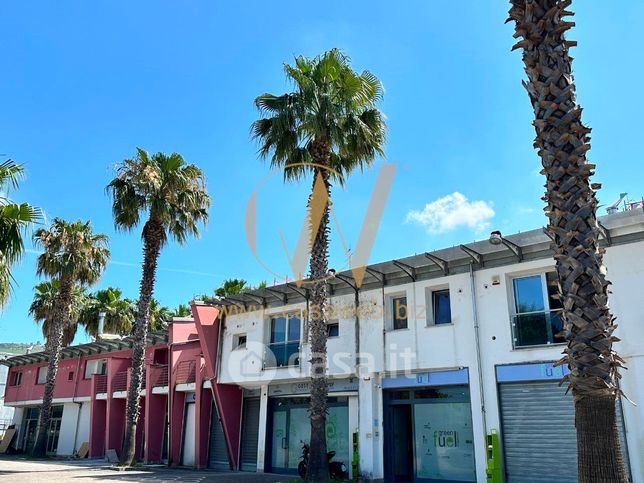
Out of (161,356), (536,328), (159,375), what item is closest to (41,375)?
(161,356)

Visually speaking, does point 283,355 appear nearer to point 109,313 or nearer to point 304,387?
point 304,387

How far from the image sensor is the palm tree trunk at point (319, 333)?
1483cm

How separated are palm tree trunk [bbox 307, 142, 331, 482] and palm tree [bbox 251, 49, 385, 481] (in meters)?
0.02

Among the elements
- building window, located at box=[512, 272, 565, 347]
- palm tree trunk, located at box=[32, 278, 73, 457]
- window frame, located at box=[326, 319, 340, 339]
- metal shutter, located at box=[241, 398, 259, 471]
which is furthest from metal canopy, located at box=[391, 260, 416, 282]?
palm tree trunk, located at box=[32, 278, 73, 457]

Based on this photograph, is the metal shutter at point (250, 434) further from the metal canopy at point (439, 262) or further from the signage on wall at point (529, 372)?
the signage on wall at point (529, 372)

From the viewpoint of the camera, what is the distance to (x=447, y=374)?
1647 centimetres

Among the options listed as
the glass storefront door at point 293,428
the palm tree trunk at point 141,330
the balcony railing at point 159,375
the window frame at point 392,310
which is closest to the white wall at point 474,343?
the window frame at point 392,310

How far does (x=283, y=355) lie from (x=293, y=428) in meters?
2.84

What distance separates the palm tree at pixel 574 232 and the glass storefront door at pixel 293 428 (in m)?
13.7

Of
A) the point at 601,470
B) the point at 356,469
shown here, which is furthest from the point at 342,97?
the point at 601,470

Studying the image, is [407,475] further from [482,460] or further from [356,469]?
[482,460]

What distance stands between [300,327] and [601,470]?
49.2 feet

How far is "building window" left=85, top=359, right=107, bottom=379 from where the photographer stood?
3281 cm

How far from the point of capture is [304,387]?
2053cm
